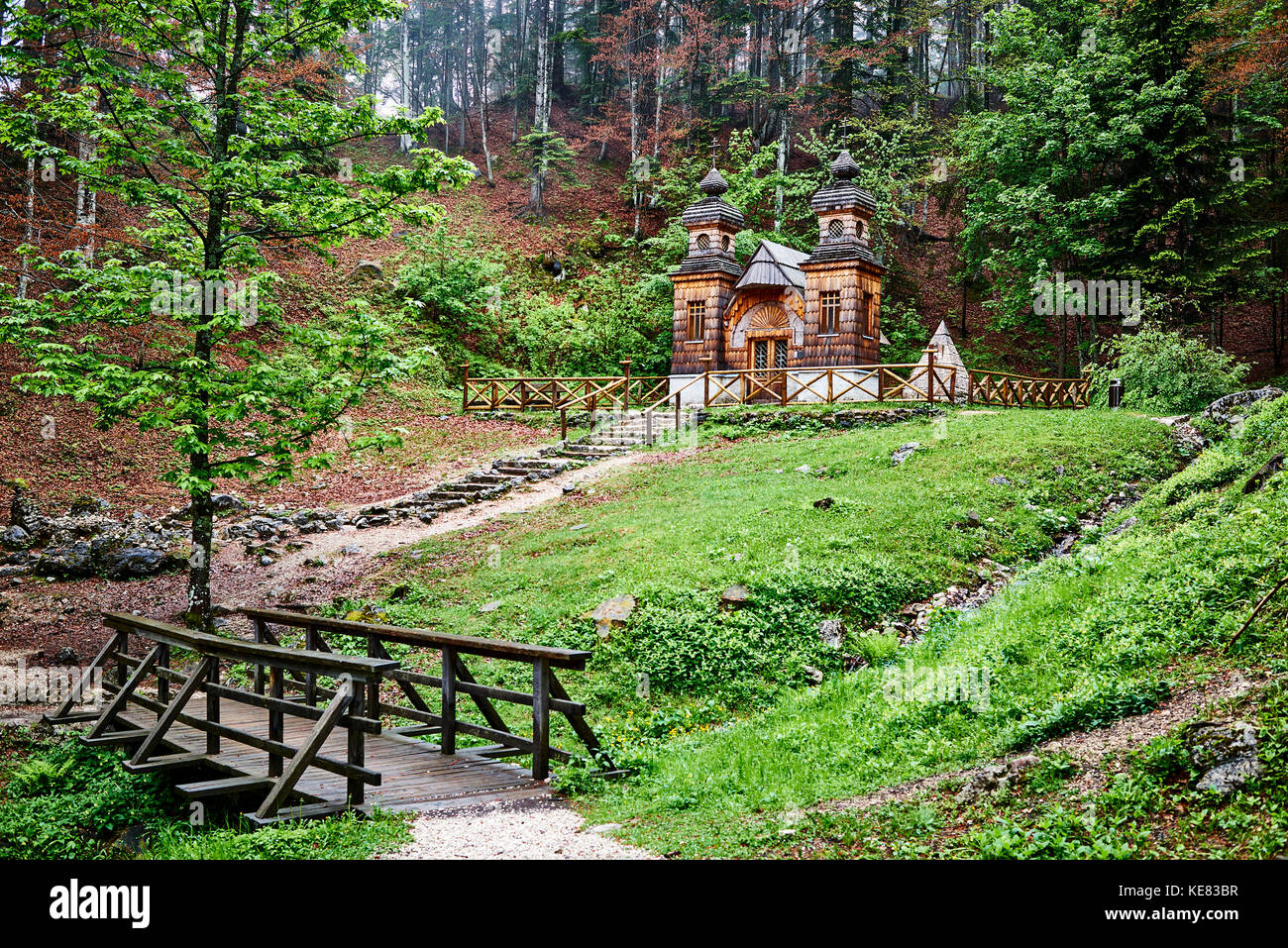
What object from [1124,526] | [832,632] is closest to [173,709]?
[832,632]

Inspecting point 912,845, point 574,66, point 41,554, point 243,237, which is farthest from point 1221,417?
point 574,66

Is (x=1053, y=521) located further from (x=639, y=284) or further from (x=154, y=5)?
(x=639, y=284)

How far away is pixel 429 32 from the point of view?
64875mm

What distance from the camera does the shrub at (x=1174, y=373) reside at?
75.3ft

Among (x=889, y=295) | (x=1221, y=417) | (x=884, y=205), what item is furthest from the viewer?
(x=889, y=295)

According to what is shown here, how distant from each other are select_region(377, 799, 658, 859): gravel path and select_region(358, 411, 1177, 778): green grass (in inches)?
60.4

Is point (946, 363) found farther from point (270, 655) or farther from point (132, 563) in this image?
point (270, 655)

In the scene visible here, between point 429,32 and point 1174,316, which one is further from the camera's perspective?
point 429,32

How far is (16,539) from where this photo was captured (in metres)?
16.3

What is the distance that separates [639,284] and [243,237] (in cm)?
2576

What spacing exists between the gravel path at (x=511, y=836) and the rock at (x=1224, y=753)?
11.1 ft

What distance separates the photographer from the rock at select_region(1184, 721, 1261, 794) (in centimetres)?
497

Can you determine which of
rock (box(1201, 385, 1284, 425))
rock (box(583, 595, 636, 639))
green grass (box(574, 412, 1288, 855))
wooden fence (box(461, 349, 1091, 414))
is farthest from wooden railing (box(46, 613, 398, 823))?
rock (box(1201, 385, 1284, 425))

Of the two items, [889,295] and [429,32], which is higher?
[429,32]
